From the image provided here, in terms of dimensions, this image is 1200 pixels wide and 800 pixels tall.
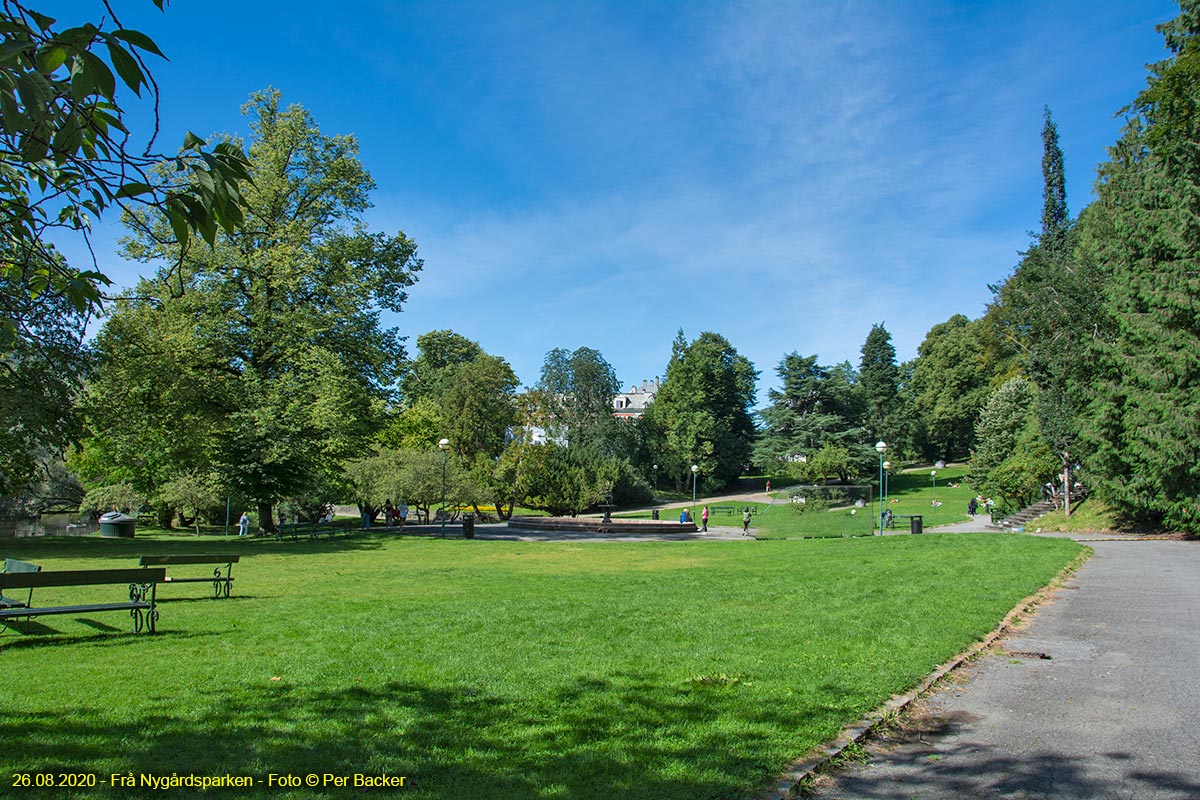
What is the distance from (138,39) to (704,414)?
68.3 meters

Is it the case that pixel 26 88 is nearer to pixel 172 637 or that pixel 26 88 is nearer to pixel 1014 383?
pixel 172 637

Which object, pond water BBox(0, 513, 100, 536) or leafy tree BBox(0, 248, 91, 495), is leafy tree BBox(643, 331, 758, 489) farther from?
leafy tree BBox(0, 248, 91, 495)

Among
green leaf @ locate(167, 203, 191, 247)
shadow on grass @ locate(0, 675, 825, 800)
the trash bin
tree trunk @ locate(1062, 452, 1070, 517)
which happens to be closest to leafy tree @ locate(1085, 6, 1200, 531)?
tree trunk @ locate(1062, 452, 1070, 517)

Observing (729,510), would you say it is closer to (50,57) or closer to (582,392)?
(582,392)

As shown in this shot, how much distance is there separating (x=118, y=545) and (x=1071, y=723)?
25.8 m

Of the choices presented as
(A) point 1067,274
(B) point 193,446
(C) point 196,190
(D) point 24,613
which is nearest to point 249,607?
(D) point 24,613

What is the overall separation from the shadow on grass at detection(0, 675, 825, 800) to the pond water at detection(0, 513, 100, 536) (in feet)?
114

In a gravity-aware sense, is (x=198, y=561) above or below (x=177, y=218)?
below

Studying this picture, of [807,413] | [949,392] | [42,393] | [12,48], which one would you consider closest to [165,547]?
[42,393]

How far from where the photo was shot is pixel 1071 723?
5.25 meters

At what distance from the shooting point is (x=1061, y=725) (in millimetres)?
5215

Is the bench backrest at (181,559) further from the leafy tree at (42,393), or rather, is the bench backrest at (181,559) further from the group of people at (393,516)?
the group of people at (393,516)

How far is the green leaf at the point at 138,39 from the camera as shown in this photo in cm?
233

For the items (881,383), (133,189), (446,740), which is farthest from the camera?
(881,383)
